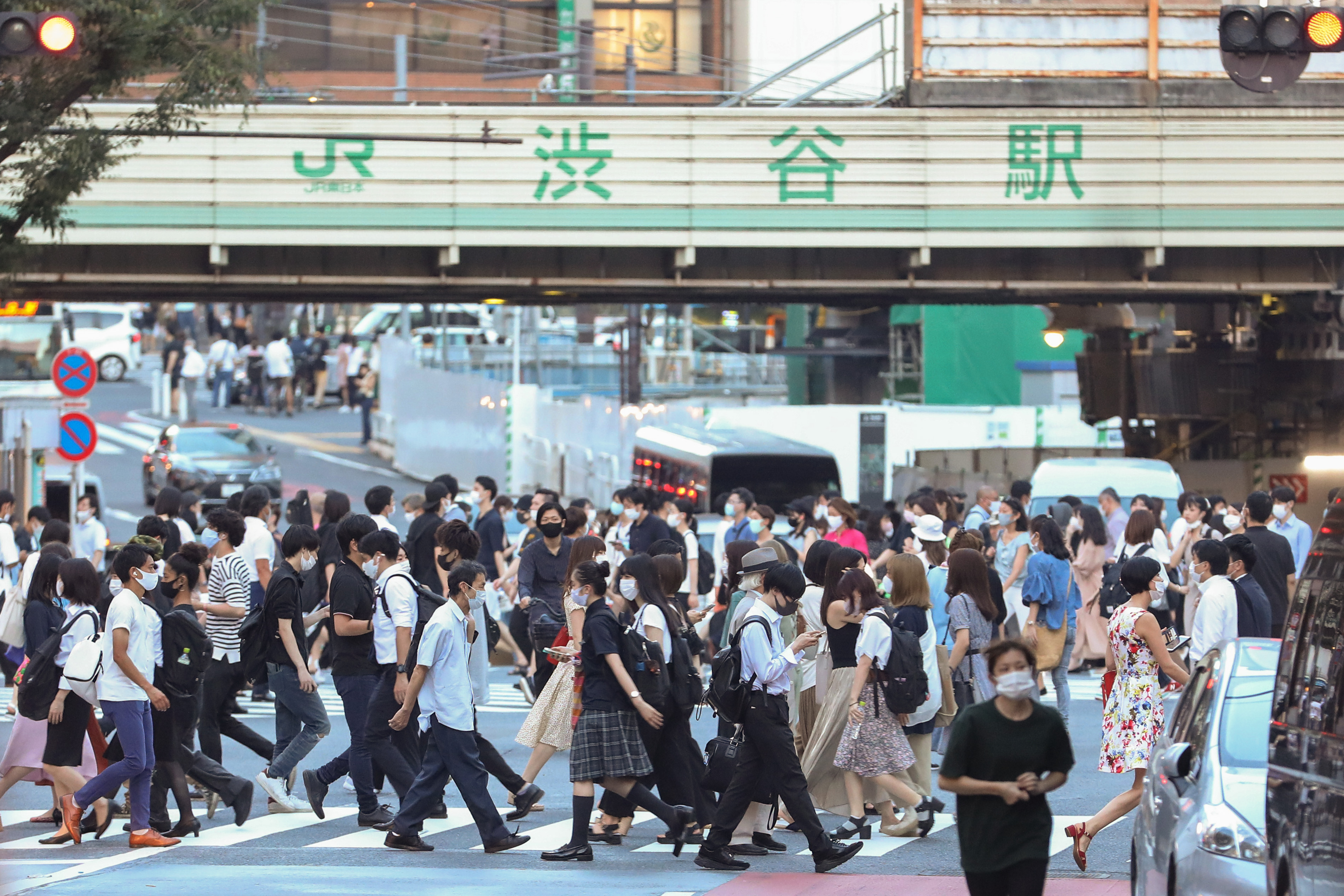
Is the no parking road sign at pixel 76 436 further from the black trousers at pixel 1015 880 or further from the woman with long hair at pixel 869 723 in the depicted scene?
the black trousers at pixel 1015 880

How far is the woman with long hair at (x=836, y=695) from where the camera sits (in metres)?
9.69

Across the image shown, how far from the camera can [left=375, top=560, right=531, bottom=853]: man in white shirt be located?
938 cm

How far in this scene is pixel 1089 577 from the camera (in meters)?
16.0

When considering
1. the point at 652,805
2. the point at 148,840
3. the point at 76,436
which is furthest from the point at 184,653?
the point at 76,436

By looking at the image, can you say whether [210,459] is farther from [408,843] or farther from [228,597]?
[408,843]

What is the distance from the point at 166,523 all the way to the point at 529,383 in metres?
32.7

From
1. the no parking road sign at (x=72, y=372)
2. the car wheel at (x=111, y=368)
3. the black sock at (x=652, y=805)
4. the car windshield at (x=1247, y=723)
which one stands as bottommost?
the black sock at (x=652, y=805)

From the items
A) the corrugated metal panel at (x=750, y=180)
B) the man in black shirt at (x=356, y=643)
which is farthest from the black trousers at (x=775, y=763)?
the corrugated metal panel at (x=750, y=180)

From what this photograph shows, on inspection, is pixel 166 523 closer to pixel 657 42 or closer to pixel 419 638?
pixel 419 638

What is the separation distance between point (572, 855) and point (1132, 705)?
2987 millimetres

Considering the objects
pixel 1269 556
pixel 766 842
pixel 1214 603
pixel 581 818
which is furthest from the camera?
pixel 1269 556

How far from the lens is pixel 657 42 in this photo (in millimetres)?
49031

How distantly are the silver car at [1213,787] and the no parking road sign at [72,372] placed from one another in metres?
16.0

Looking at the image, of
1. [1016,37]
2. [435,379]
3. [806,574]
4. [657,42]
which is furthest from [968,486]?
[657,42]
